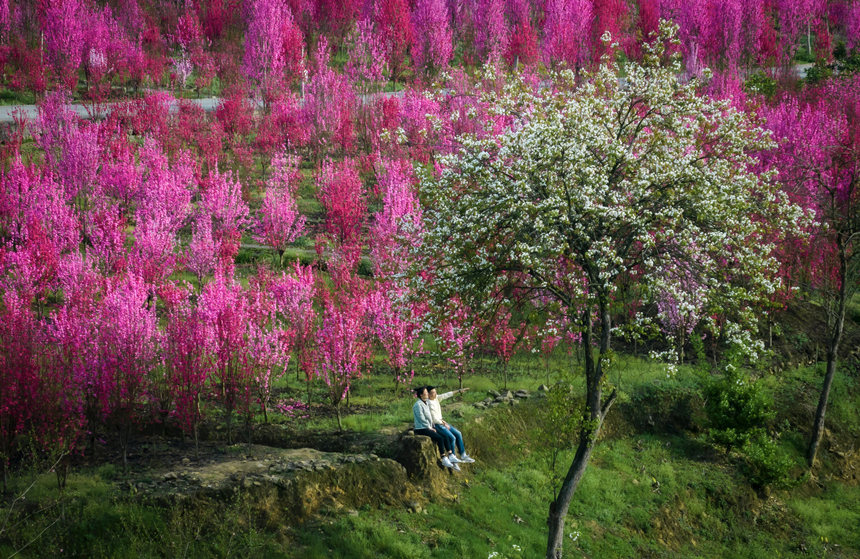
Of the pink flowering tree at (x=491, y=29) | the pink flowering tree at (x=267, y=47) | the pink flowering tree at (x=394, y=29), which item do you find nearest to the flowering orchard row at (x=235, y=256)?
the pink flowering tree at (x=267, y=47)

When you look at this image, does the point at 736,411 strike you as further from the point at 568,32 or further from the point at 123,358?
the point at 568,32

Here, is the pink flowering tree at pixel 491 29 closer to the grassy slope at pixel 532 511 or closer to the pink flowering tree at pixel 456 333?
the grassy slope at pixel 532 511

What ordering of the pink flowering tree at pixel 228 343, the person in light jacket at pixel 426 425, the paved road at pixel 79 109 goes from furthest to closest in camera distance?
the paved road at pixel 79 109, the person in light jacket at pixel 426 425, the pink flowering tree at pixel 228 343

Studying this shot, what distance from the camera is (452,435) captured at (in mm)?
12852

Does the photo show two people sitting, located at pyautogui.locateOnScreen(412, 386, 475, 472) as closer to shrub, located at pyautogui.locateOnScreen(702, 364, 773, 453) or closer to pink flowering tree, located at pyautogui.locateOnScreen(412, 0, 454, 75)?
shrub, located at pyautogui.locateOnScreen(702, 364, 773, 453)

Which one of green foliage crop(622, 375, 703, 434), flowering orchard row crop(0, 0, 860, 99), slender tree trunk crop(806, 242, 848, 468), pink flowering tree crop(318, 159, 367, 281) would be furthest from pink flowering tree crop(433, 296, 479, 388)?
flowering orchard row crop(0, 0, 860, 99)

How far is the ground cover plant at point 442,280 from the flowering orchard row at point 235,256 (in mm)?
96

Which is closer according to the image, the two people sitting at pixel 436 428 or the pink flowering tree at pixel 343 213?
the two people sitting at pixel 436 428

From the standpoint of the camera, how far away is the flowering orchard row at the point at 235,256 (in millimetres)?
11148

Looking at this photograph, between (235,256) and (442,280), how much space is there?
1336cm

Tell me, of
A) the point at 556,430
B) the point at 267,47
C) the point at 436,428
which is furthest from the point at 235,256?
the point at 267,47

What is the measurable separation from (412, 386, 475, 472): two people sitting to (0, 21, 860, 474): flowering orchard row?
1417 millimetres

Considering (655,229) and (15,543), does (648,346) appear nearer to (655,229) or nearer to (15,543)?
(655,229)

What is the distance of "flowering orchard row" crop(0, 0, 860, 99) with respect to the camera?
3325 cm
